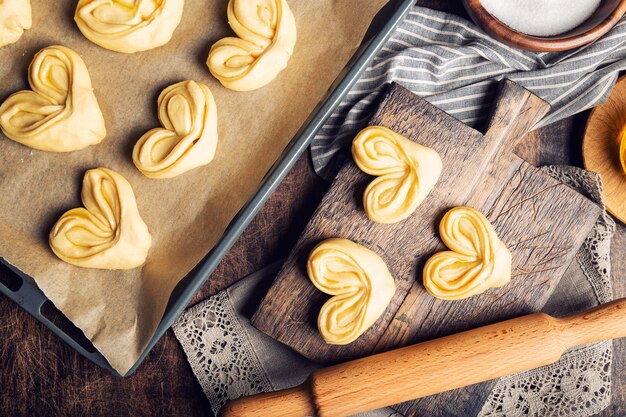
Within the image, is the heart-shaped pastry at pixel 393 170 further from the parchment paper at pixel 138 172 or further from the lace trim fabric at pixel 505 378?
the lace trim fabric at pixel 505 378

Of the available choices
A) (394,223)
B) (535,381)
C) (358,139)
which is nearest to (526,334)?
(535,381)

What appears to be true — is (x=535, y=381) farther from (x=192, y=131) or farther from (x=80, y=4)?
(x=80, y=4)

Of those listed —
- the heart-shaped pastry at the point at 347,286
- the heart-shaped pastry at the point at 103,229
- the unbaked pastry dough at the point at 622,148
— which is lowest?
the heart-shaped pastry at the point at 347,286

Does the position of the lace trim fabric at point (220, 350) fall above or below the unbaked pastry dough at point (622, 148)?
below

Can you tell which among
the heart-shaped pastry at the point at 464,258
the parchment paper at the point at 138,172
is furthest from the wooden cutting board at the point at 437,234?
the parchment paper at the point at 138,172

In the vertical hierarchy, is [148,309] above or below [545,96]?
below
